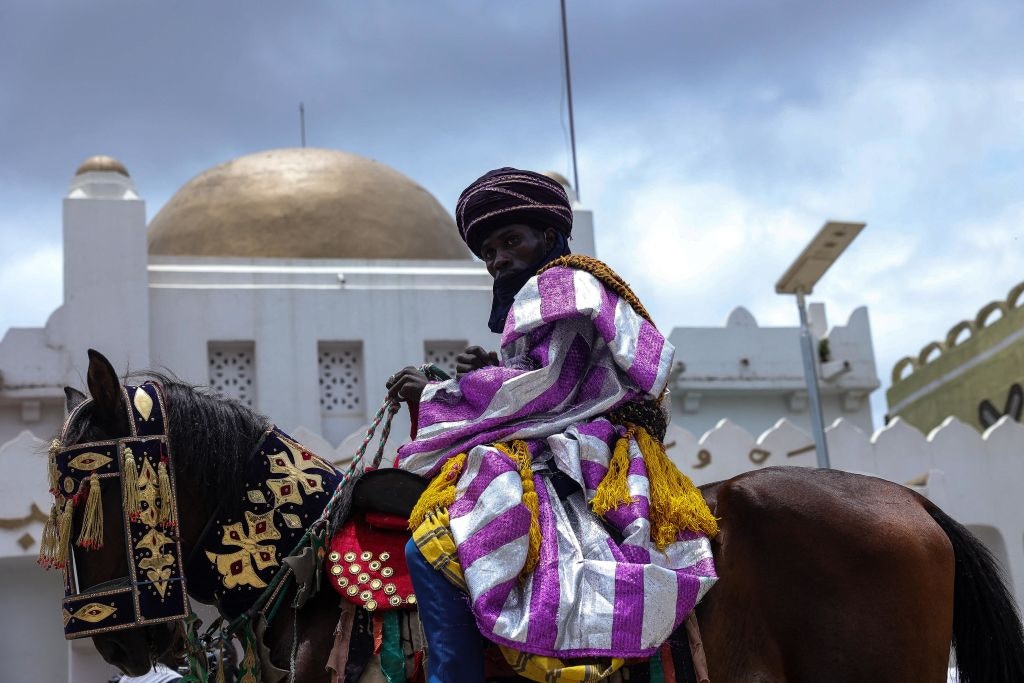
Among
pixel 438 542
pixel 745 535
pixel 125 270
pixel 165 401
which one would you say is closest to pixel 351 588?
pixel 438 542

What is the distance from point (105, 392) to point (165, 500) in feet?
1.29

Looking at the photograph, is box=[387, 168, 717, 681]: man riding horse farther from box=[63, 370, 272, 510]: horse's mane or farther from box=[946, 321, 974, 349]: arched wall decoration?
box=[946, 321, 974, 349]: arched wall decoration

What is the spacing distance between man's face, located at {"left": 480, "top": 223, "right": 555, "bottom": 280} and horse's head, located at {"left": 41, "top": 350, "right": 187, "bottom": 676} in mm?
1278

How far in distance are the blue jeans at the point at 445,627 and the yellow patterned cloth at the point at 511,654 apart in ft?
0.10

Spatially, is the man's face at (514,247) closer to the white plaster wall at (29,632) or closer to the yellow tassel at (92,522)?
the yellow tassel at (92,522)

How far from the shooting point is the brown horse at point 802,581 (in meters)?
3.82

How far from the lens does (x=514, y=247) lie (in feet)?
14.2

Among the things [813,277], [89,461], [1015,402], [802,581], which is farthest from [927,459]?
[89,461]

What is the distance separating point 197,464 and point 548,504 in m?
1.15

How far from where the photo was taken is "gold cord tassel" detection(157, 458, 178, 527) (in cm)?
392

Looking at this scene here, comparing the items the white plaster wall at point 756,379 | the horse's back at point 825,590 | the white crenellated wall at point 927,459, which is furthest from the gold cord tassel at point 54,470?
the white plaster wall at point 756,379

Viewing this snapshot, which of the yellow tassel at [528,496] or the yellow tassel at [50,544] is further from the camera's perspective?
the yellow tassel at [50,544]

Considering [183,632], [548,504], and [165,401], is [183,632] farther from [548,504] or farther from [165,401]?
[548,504]

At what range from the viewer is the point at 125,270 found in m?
17.5
